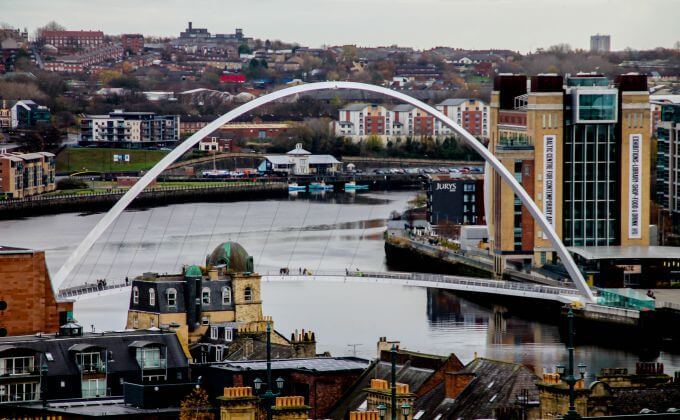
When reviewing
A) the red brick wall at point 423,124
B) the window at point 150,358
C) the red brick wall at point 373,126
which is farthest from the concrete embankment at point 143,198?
the window at point 150,358

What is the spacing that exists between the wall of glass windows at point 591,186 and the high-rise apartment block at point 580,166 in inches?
0.7

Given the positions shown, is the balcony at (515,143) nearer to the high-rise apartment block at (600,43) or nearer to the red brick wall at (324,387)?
the red brick wall at (324,387)

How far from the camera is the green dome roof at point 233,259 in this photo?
26641 millimetres

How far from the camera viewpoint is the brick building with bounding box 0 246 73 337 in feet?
64.4

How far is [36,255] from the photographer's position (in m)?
19.9

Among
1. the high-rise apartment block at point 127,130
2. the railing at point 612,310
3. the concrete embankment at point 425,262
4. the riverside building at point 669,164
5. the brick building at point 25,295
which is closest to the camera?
the brick building at point 25,295

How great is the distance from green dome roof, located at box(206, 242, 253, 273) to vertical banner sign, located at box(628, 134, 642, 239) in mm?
16987

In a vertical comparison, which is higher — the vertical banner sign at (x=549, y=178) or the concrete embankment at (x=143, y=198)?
the vertical banner sign at (x=549, y=178)

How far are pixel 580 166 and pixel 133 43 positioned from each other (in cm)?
8910

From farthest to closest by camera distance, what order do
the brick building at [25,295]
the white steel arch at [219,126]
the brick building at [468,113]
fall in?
the brick building at [468,113], the white steel arch at [219,126], the brick building at [25,295]

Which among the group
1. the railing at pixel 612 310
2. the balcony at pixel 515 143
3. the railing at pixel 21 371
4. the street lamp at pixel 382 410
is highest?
the balcony at pixel 515 143

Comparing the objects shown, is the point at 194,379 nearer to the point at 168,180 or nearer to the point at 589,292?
the point at 589,292

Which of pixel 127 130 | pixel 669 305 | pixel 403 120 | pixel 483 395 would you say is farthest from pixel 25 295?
pixel 403 120

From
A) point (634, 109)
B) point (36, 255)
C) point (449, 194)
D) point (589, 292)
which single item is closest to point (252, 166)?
point (449, 194)
